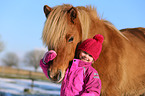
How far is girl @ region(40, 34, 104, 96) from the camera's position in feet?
5.40

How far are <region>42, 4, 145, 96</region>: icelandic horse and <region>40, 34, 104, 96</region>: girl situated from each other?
88 millimetres

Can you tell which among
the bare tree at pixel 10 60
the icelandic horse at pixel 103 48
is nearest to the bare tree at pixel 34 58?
the bare tree at pixel 10 60

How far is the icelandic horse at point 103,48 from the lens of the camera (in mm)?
1756

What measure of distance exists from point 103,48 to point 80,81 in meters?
0.78

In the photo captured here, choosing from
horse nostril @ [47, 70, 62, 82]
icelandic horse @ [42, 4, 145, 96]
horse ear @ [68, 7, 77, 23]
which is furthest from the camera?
horse ear @ [68, 7, 77, 23]

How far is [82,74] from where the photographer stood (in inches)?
68.0

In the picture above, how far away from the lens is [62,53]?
1.73m

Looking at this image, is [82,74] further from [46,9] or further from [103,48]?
[46,9]

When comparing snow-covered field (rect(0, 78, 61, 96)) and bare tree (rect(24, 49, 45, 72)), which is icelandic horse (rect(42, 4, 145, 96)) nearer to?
snow-covered field (rect(0, 78, 61, 96))

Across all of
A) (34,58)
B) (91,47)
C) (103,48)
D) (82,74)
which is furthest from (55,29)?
(34,58)

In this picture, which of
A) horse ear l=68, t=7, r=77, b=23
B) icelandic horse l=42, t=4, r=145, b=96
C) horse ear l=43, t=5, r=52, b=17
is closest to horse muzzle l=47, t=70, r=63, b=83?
icelandic horse l=42, t=4, r=145, b=96

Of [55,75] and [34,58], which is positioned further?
[34,58]

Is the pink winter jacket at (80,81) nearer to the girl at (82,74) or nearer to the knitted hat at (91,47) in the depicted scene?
the girl at (82,74)

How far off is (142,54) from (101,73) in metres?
1.01
